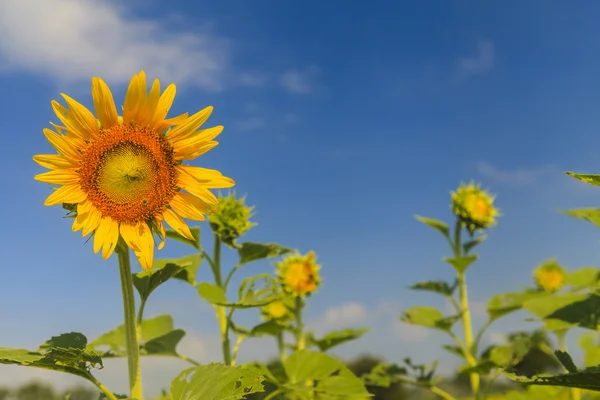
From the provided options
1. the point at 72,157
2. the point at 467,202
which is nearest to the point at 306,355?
the point at 72,157

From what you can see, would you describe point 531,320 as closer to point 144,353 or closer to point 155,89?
point 144,353

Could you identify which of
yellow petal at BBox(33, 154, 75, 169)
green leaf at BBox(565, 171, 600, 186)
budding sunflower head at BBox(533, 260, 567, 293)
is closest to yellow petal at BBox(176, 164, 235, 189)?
yellow petal at BBox(33, 154, 75, 169)

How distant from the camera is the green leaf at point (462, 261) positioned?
15.2ft

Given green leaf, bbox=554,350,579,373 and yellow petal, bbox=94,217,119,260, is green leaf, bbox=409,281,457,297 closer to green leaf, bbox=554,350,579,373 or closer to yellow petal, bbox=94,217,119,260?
green leaf, bbox=554,350,579,373

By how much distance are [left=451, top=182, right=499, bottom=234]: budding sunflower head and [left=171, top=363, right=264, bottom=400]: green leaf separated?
9.71 ft

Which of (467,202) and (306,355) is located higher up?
(467,202)

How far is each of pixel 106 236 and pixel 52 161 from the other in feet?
1.19

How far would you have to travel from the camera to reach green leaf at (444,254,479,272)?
462 centimetres

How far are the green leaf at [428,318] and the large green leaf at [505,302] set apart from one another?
0.25 metres

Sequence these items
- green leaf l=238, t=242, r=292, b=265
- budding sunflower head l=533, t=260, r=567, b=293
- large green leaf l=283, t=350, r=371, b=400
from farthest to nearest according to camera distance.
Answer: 1. budding sunflower head l=533, t=260, r=567, b=293
2. green leaf l=238, t=242, r=292, b=265
3. large green leaf l=283, t=350, r=371, b=400

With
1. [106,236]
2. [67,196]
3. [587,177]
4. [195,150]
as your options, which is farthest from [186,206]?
[587,177]

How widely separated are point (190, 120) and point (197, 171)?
210 mm

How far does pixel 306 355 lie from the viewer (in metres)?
3.32

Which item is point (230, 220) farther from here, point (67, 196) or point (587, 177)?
Result: point (587, 177)
